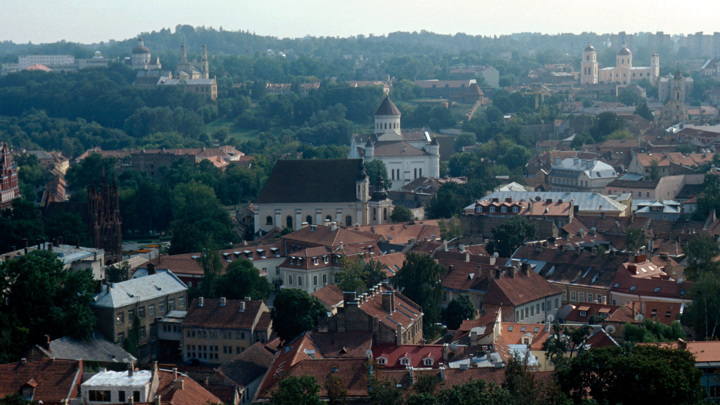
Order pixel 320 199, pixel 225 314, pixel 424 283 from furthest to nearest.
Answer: pixel 320 199
pixel 424 283
pixel 225 314

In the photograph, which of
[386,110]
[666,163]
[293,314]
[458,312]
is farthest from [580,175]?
[293,314]

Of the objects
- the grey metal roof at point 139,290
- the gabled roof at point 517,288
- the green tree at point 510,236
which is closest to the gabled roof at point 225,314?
the grey metal roof at point 139,290

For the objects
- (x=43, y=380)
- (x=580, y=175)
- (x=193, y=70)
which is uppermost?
(x=193, y=70)

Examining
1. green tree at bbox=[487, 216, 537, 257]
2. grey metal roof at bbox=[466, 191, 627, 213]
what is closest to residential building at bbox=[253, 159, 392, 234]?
grey metal roof at bbox=[466, 191, 627, 213]

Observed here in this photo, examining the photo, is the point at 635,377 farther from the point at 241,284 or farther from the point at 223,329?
the point at 241,284

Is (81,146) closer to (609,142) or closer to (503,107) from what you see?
(503,107)

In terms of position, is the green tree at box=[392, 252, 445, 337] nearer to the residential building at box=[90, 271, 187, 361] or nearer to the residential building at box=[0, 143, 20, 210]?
the residential building at box=[90, 271, 187, 361]
